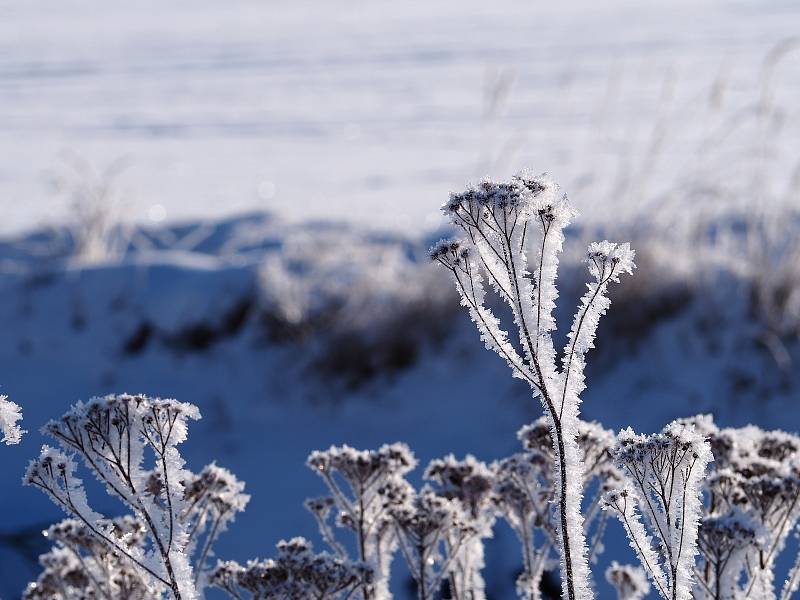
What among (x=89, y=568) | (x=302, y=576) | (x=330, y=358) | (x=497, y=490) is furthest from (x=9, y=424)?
(x=330, y=358)

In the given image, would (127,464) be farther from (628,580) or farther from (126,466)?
(628,580)

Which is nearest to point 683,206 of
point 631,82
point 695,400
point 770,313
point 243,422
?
point 770,313

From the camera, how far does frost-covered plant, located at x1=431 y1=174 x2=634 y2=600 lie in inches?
56.4

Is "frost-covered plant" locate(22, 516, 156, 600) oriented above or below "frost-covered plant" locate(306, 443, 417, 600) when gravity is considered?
below

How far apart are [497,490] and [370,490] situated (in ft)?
1.03

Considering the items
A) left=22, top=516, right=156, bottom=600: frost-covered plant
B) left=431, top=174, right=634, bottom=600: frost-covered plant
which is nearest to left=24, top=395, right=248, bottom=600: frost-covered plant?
left=22, top=516, right=156, bottom=600: frost-covered plant

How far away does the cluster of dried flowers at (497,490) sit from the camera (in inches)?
57.6

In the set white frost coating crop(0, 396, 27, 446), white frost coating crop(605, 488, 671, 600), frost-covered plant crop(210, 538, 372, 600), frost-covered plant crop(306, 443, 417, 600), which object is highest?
frost-covered plant crop(306, 443, 417, 600)

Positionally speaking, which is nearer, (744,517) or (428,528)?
(744,517)

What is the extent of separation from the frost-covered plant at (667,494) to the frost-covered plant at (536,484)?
47 cm

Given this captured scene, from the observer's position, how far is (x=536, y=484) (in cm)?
222

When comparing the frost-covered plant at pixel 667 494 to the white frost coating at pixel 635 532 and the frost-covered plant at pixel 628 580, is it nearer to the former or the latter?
the white frost coating at pixel 635 532

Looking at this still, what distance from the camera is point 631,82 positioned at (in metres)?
16.7

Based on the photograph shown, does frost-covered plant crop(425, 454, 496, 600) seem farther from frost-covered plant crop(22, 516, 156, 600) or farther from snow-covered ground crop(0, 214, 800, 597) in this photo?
snow-covered ground crop(0, 214, 800, 597)
